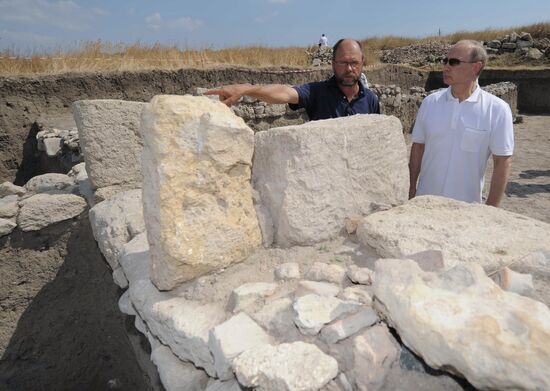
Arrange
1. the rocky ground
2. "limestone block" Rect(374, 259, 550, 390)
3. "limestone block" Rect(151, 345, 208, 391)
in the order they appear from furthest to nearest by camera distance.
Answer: the rocky ground < "limestone block" Rect(151, 345, 208, 391) < "limestone block" Rect(374, 259, 550, 390)

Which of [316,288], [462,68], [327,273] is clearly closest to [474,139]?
[462,68]

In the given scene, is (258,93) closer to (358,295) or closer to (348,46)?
(348,46)

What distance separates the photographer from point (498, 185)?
8.57 ft

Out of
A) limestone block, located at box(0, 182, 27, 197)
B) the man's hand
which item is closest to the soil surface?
limestone block, located at box(0, 182, 27, 197)

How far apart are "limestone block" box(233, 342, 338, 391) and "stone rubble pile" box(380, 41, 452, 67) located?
18214 mm

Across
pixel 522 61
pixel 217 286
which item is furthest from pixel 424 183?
pixel 522 61

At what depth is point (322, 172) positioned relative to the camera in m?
1.89

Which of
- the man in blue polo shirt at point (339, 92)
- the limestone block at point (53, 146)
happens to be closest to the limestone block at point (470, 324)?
the man in blue polo shirt at point (339, 92)

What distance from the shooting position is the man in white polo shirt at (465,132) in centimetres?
253

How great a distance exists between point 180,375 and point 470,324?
1.13 meters

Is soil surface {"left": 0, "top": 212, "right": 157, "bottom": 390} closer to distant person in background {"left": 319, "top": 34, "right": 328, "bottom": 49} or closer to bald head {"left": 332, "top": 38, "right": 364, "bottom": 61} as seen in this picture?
bald head {"left": 332, "top": 38, "right": 364, "bottom": 61}

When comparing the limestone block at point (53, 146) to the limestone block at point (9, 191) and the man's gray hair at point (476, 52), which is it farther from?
the man's gray hair at point (476, 52)

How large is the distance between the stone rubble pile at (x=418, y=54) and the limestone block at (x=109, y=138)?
1668 cm

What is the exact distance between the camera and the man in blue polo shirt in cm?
268
